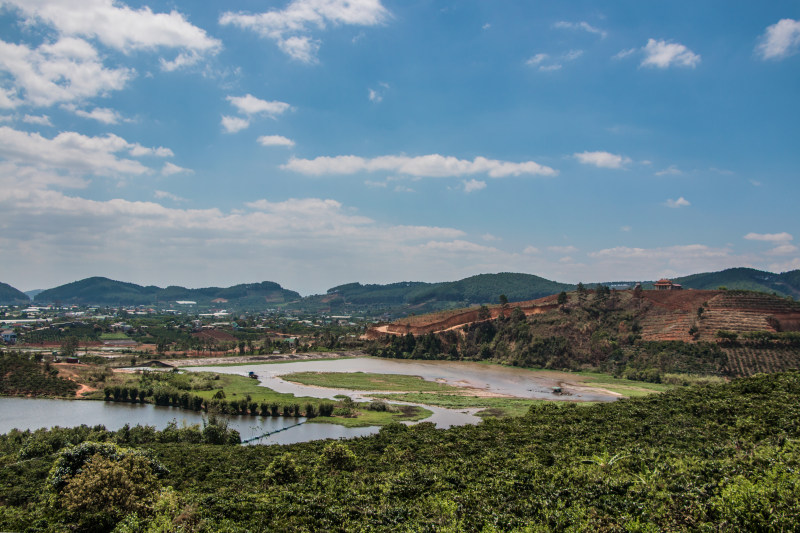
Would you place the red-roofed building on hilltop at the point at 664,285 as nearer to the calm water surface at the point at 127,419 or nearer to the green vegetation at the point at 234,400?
the green vegetation at the point at 234,400

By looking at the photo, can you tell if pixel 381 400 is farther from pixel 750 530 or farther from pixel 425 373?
pixel 750 530

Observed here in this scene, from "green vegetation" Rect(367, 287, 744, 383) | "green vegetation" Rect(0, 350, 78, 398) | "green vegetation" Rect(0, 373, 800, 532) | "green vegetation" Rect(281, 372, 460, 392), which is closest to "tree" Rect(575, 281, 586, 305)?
"green vegetation" Rect(367, 287, 744, 383)

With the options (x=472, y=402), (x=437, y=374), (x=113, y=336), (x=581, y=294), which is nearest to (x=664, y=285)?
(x=581, y=294)

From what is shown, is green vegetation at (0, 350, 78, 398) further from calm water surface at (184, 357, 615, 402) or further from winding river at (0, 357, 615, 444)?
calm water surface at (184, 357, 615, 402)

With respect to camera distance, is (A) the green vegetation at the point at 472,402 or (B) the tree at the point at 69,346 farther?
(B) the tree at the point at 69,346

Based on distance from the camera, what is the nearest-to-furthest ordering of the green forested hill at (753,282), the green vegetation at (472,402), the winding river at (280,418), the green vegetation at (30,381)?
1. the winding river at (280,418)
2. the green vegetation at (472,402)
3. the green vegetation at (30,381)
4. the green forested hill at (753,282)

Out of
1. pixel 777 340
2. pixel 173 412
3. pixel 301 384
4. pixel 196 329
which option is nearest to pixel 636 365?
pixel 777 340

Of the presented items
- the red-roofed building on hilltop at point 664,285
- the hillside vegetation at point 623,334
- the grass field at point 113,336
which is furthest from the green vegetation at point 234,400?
the red-roofed building on hilltop at point 664,285
